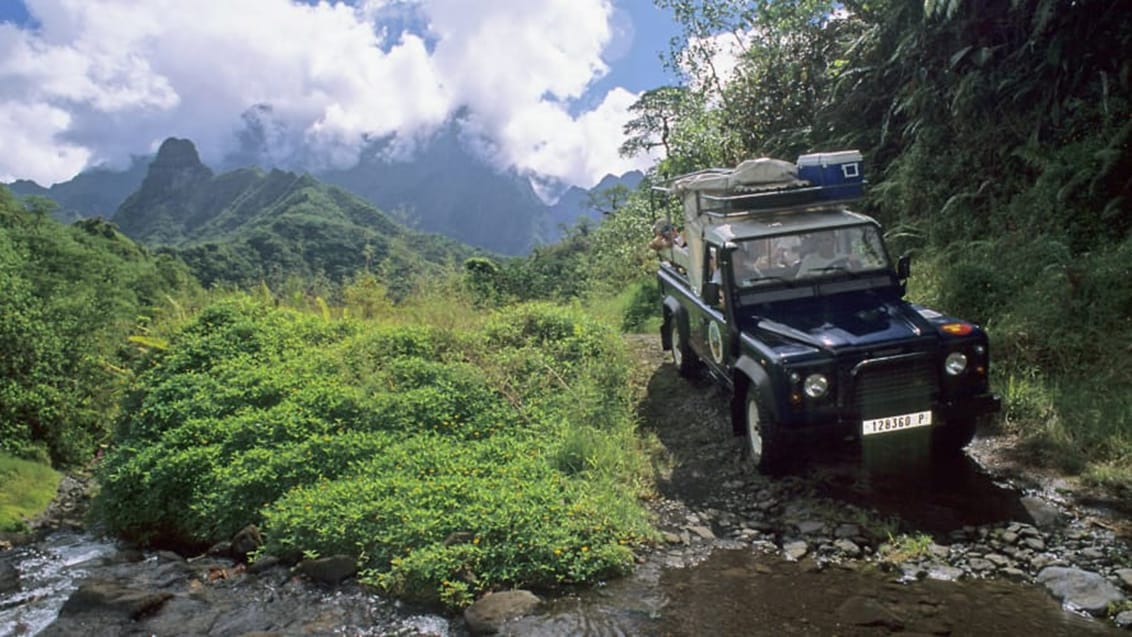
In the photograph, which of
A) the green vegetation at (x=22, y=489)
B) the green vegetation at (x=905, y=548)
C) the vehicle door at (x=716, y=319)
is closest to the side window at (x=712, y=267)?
the vehicle door at (x=716, y=319)

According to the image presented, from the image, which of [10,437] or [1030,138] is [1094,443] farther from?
[10,437]

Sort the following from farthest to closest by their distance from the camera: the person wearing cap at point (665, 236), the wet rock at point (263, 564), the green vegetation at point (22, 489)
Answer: the green vegetation at point (22, 489) < the person wearing cap at point (665, 236) < the wet rock at point (263, 564)

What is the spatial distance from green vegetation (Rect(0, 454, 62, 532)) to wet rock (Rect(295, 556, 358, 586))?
8553 mm

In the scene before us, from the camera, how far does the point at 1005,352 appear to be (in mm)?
8125

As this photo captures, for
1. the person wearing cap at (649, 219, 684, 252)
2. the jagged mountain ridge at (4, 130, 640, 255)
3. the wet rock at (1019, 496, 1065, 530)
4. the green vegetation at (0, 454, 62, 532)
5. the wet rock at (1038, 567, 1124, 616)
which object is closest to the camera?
the wet rock at (1038, 567, 1124, 616)

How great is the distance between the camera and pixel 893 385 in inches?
237

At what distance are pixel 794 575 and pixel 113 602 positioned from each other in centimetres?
501

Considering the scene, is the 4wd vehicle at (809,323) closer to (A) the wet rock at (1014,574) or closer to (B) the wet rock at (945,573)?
(B) the wet rock at (945,573)

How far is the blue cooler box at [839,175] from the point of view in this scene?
26.1 feet

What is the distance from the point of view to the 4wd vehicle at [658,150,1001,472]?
6000 millimetres

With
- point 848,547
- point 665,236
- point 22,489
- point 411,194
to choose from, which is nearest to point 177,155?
point 411,194

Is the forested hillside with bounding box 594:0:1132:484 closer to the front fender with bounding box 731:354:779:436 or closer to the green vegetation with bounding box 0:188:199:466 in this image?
the front fender with bounding box 731:354:779:436

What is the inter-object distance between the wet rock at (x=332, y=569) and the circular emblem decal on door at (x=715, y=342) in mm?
3893

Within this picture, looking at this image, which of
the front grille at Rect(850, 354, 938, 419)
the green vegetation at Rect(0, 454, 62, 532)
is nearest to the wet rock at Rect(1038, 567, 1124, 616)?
the front grille at Rect(850, 354, 938, 419)
